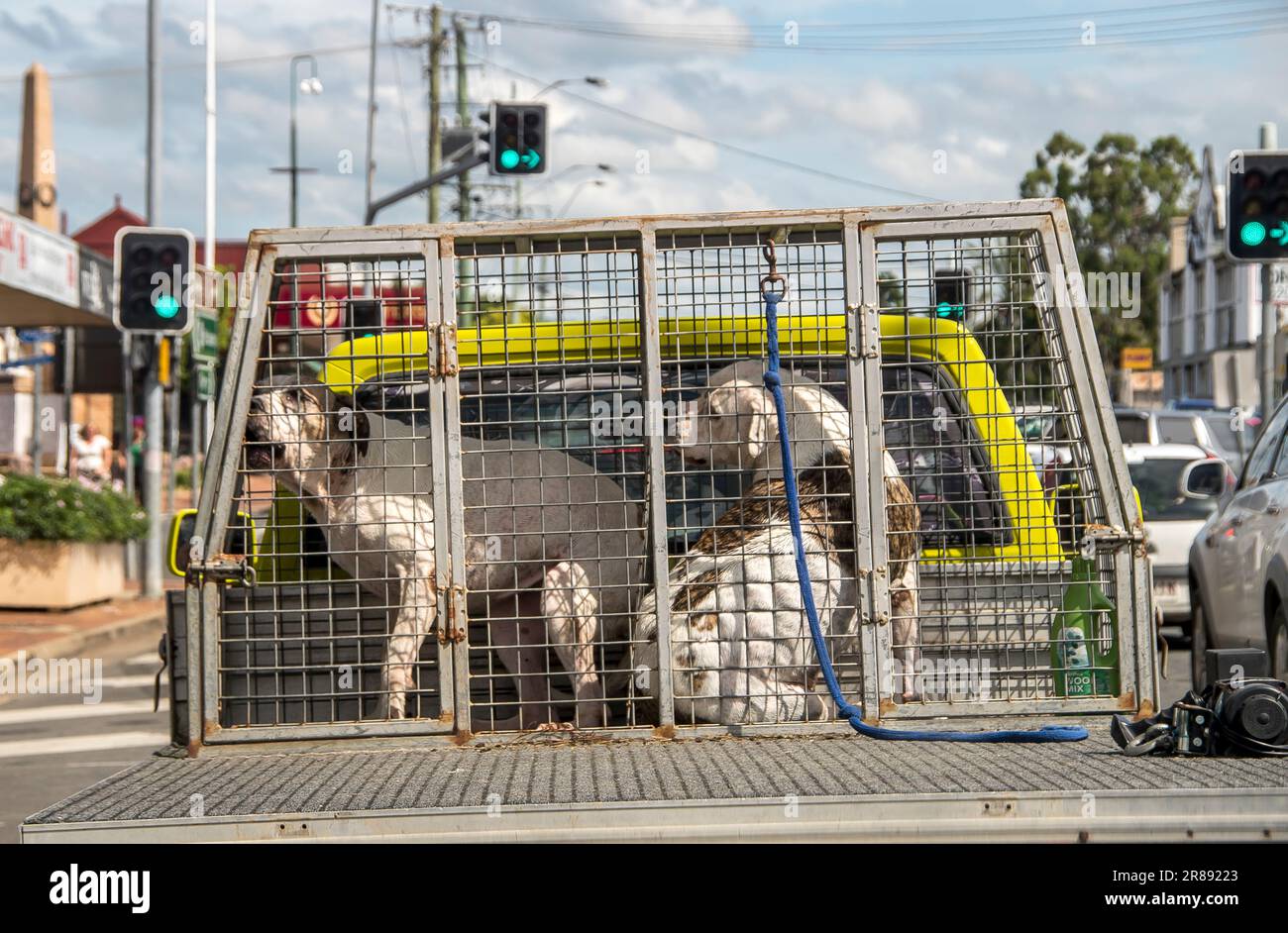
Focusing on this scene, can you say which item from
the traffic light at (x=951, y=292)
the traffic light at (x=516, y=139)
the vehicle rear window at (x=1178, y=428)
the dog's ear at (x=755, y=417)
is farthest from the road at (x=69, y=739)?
the vehicle rear window at (x=1178, y=428)

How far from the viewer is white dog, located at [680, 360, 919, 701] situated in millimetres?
4699

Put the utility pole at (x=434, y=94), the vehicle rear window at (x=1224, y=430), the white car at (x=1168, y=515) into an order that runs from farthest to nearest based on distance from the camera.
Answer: the utility pole at (x=434, y=94)
the vehicle rear window at (x=1224, y=430)
the white car at (x=1168, y=515)

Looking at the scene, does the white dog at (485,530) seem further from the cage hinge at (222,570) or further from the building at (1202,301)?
the building at (1202,301)

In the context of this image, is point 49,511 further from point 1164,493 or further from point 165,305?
point 1164,493

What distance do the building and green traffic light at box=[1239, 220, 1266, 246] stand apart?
156 feet

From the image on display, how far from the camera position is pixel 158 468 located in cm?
1956

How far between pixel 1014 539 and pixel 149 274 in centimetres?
1141

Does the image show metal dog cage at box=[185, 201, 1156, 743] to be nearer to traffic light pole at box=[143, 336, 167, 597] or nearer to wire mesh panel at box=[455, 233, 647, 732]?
wire mesh panel at box=[455, 233, 647, 732]

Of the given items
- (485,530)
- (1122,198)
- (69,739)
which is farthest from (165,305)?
(1122,198)

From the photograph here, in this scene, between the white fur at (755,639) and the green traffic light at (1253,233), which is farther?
the green traffic light at (1253,233)

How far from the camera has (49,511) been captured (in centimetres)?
1742

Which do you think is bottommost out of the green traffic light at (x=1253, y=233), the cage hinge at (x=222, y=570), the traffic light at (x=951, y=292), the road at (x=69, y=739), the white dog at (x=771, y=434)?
the road at (x=69, y=739)

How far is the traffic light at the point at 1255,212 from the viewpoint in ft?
37.4

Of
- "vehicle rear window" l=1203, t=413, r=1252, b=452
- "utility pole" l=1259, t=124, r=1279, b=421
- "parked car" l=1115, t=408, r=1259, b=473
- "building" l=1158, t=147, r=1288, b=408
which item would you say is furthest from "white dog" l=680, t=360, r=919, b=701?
"building" l=1158, t=147, r=1288, b=408
